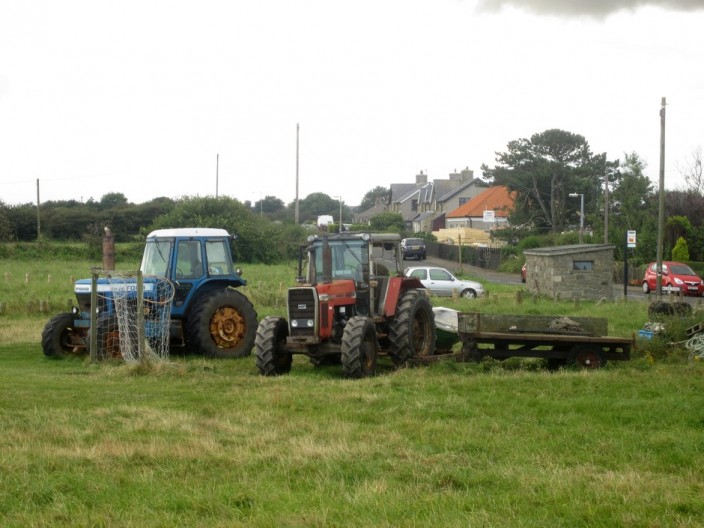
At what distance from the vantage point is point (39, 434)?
9.30 meters

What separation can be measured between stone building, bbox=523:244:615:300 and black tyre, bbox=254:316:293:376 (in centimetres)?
2208

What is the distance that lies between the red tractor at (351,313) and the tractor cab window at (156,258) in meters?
3.37

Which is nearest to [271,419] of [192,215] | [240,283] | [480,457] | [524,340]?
[480,457]

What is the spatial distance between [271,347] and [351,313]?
1.50m

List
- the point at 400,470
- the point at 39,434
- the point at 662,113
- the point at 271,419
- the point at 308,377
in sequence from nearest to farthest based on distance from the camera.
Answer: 1. the point at 400,470
2. the point at 39,434
3. the point at 271,419
4. the point at 308,377
5. the point at 662,113

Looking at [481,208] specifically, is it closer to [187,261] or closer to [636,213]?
[636,213]

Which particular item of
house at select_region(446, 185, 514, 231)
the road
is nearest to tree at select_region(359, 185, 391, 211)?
house at select_region(446, 185, 514, 231)

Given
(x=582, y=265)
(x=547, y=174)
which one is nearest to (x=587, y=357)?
(x=582, y=265)

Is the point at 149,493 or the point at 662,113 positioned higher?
the point at 662,113

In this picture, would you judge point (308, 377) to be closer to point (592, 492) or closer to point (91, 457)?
point (91, 457)

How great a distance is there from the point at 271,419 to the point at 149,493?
3.37 metres

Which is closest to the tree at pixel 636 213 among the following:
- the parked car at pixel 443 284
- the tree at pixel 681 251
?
the tree at pixel 681 251

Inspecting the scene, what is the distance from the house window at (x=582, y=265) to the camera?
35.8m

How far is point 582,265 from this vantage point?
3591cm
